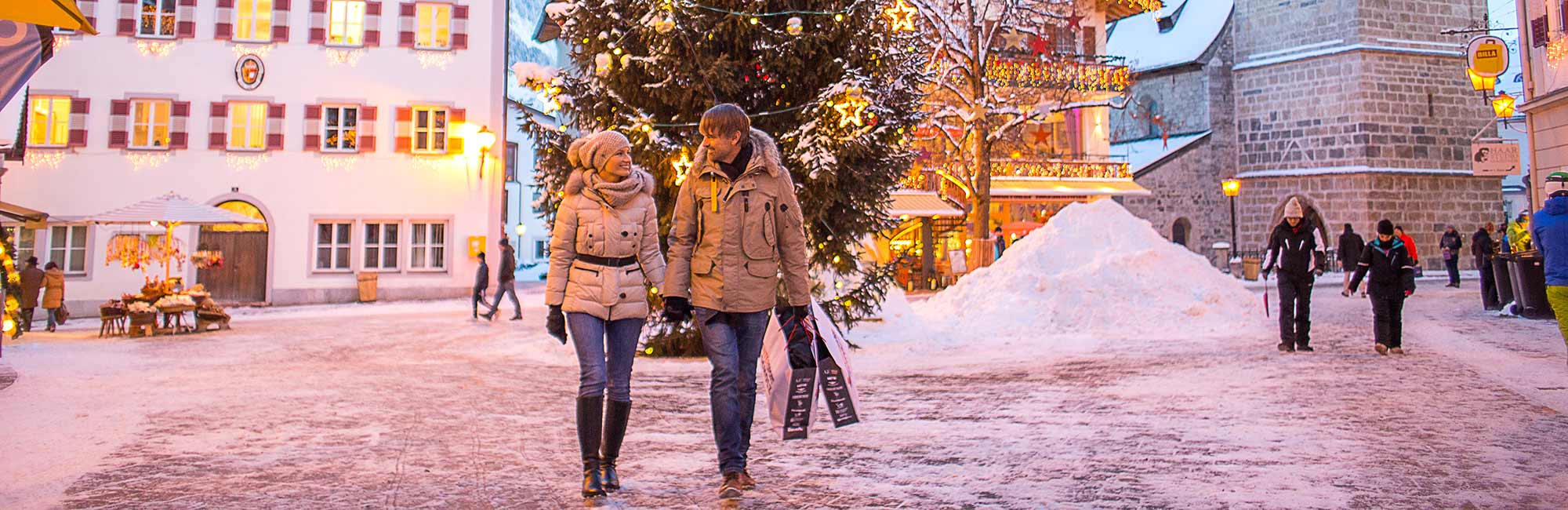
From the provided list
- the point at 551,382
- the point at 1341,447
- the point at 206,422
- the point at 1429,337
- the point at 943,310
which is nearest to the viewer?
the point at 1341,447

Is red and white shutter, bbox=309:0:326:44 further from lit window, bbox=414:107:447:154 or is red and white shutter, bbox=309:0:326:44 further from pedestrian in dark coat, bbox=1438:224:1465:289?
pedestrian in dark coat, bbox=1438:224:1465:289

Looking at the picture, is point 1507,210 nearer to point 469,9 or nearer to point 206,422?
point 469,9

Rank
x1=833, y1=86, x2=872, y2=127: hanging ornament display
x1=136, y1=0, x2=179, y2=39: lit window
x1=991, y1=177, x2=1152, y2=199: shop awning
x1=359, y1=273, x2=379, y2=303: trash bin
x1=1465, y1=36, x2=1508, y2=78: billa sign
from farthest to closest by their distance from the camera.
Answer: x1=991, y1=177, x2=1152, y2=199: shop awning, x1=359, y1=273, x2=379, y2=303: trash bin, x1=136, y1=0, x2=179, y2=39: lit window, x1=1465, y1=36, x2=1508, y2=78: billa sign, x1=833, y1=86, x2=872, y2=127: hanging ornament display

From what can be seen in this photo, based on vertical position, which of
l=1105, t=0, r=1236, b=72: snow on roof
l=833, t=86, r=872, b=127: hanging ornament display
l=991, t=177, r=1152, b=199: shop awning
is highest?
l=1105, t=0, r=1236, b=72: snow on roof

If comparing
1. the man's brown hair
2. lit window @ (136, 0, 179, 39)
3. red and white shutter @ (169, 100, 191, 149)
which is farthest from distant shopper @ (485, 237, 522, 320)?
the man's brown hair

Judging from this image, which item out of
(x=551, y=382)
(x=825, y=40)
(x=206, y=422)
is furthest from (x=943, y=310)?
(x=206, y=422)

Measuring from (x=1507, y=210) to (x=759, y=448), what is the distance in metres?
57.8

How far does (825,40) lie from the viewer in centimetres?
1003

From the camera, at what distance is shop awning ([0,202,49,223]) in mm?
13977

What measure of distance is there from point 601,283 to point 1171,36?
132 feet

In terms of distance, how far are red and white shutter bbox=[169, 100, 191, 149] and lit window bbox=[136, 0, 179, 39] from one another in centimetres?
170

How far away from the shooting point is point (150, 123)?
24328 mm

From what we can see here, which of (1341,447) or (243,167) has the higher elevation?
(243,167)

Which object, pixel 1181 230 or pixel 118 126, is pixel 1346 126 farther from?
pixel 118 126
